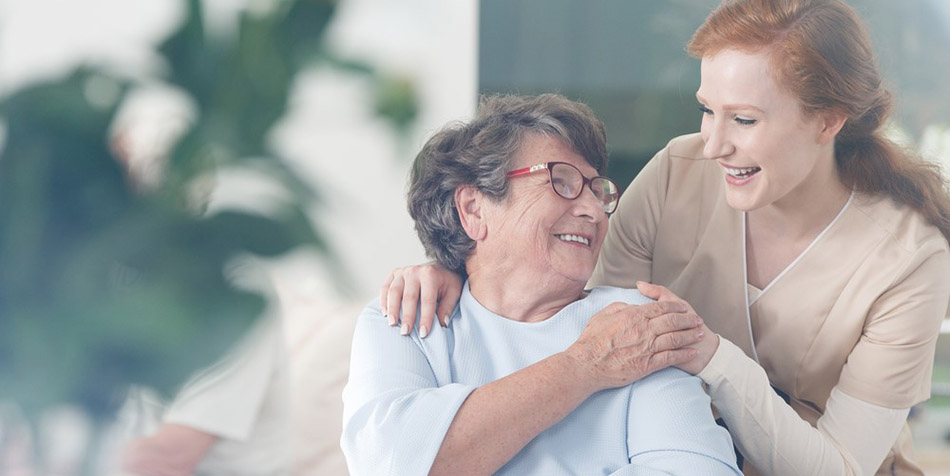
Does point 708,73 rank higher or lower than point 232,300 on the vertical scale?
higher

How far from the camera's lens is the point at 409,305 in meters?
1.60

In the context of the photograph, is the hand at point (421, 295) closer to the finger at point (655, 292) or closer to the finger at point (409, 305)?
the finger at point (409, 305)

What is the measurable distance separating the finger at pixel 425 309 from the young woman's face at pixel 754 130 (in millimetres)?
536

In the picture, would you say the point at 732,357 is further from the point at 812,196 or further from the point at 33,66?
the point at 33,66

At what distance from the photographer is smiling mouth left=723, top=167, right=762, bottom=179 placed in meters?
1.64

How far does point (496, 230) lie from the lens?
1627 millimetres

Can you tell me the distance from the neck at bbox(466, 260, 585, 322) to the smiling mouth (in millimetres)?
330

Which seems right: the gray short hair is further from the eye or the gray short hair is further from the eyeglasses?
the eye

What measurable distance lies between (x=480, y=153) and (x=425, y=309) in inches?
11.1

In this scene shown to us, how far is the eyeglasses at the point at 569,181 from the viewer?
5.27 feet

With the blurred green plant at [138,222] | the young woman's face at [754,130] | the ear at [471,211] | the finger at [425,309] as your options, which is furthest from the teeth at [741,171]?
the blurred green plant at [138,222]

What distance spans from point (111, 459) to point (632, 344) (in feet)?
4.72

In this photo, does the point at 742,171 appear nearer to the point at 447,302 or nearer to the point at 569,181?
the point at 569,181

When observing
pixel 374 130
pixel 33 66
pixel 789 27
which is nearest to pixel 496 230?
pixel 789 27
